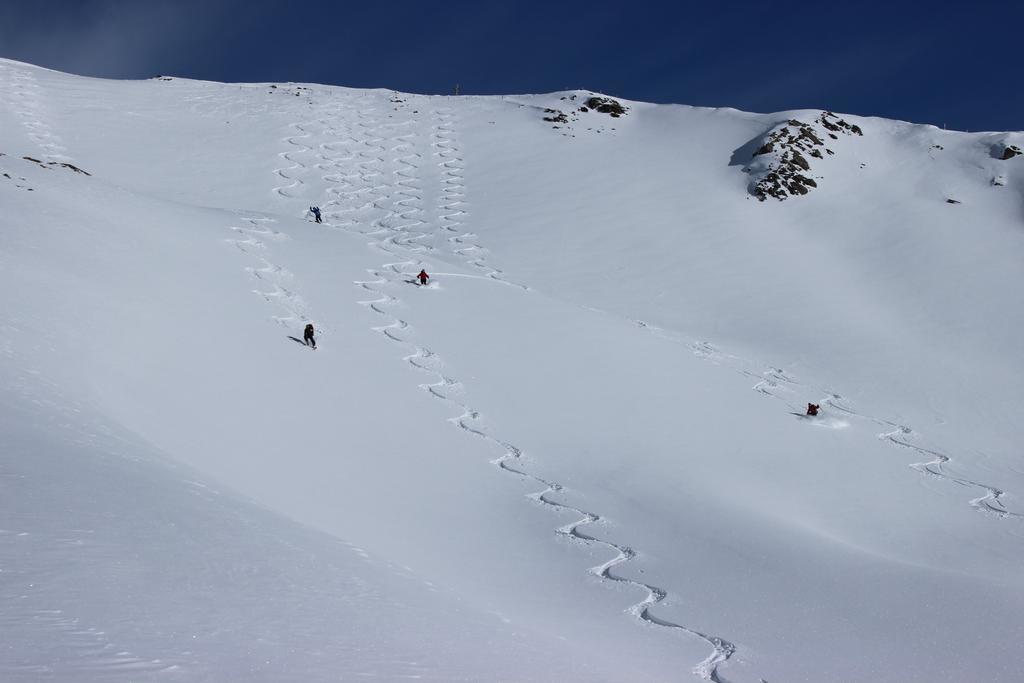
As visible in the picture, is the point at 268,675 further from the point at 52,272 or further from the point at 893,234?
the point at 893,234

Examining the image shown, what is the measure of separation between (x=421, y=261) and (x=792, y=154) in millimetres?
28143

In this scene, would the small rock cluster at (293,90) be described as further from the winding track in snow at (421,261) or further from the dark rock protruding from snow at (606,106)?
the dark rock protruding from snow at (606,106)

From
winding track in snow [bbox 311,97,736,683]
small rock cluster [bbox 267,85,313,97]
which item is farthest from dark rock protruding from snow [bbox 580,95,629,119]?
small rock cluster [bbox 267,85,313,97]

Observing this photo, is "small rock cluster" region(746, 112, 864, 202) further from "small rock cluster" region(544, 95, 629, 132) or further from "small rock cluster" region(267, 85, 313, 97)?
"small rock cluster" region(267, 85, 313, 97)

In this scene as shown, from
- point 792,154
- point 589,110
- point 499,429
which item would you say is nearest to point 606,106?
point 589,110

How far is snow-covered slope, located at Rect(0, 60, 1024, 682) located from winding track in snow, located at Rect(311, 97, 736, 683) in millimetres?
110

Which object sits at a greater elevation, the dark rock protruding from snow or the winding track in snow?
the dark rock protruding from snow

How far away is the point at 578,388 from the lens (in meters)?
18.9

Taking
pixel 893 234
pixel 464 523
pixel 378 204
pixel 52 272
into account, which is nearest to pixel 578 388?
pixel 464 523

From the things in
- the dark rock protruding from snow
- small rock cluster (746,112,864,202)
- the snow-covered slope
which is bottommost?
the snow-covered slope

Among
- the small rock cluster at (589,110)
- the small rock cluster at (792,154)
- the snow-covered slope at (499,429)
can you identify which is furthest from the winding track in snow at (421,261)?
the small rock cluster at (792,154)

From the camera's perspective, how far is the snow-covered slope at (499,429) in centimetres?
582

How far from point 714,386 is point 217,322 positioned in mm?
12330

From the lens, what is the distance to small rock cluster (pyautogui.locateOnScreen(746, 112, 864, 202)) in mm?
43031
